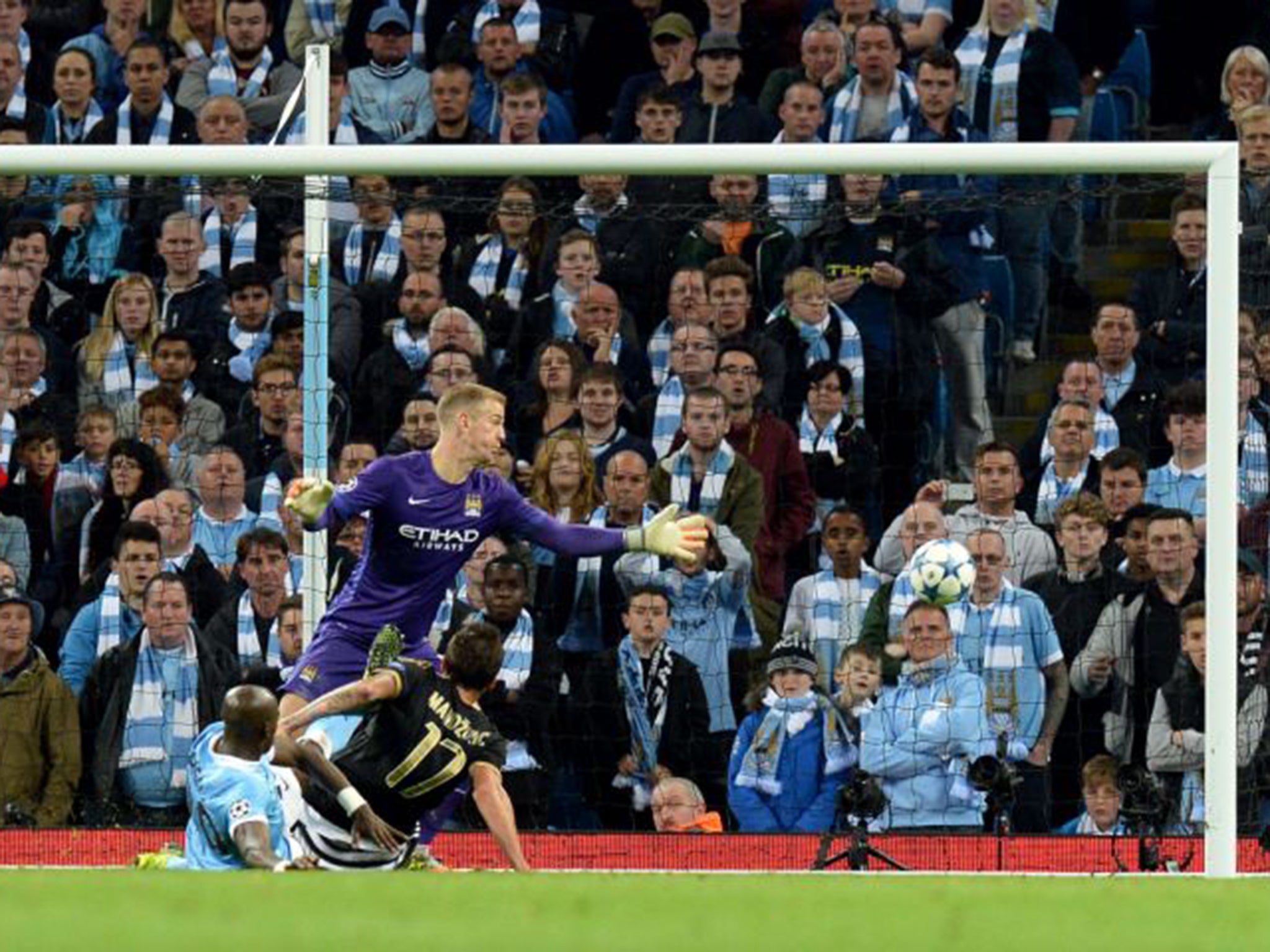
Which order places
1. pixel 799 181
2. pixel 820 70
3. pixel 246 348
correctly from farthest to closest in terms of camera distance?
pixel 820 70 → pixel 799 181 → pixel 246 348

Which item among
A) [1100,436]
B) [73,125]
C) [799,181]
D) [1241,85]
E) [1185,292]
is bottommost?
[1100,436]

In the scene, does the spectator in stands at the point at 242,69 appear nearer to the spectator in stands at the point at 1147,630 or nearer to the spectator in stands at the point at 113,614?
the spectator in stands at the point at 113,614

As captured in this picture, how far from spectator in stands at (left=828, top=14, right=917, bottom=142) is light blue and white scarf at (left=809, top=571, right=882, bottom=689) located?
3.53m

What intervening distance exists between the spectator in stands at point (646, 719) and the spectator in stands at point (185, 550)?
1.45 metres

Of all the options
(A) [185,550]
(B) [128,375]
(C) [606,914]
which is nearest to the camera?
(C) [606,914]

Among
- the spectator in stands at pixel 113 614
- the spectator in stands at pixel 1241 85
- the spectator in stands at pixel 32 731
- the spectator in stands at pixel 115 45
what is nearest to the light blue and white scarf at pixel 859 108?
the spectator in stands at pixel 1241 85

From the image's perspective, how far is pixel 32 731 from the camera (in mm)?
10750

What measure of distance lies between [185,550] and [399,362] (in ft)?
3.67

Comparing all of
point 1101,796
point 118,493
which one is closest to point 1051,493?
point 1101,796

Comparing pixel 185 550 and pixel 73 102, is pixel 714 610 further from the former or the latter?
pixel 73 102

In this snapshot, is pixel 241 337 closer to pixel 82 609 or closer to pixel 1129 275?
pixel 82 609

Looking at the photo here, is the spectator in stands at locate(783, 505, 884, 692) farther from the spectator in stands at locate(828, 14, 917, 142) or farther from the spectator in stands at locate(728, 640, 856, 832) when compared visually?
the spectator in stands at locate(828, 14, 917, 142)

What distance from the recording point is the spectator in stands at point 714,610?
10.9 metres

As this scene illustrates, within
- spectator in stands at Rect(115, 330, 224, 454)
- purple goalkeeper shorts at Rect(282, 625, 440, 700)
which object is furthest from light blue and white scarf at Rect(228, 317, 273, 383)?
purple goalkeeper shorts at Rect(282, 625, 440, 700)
